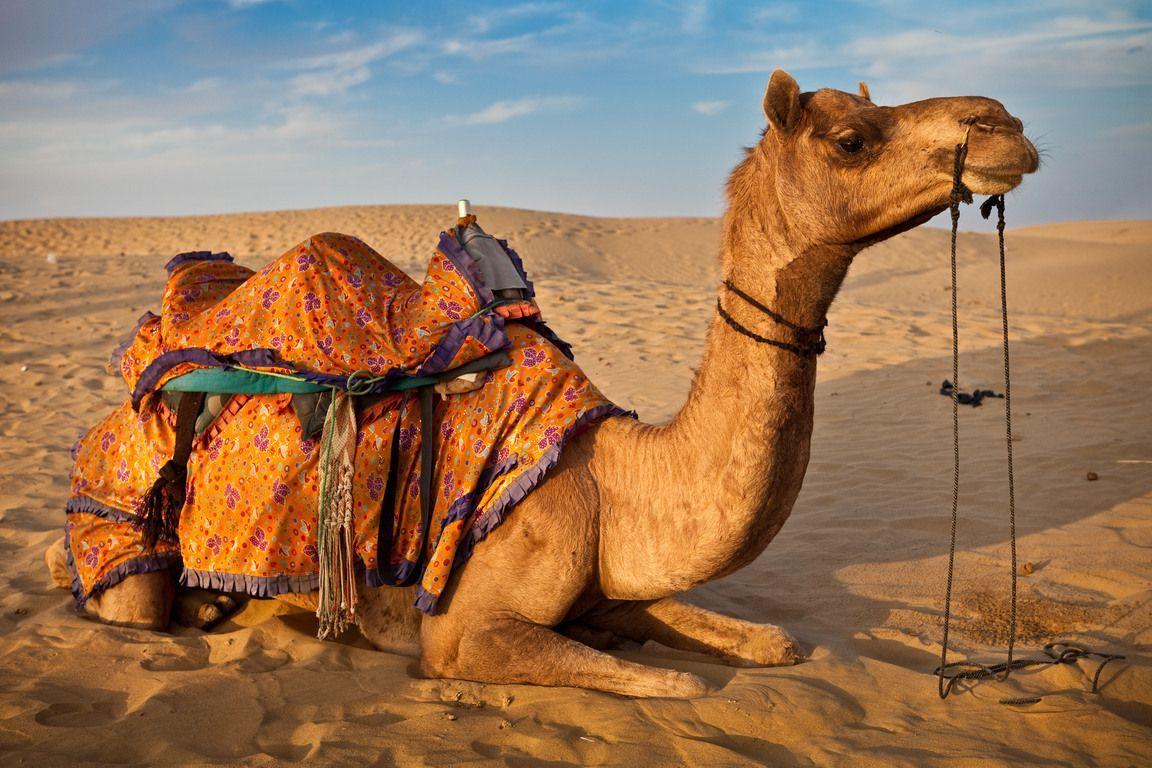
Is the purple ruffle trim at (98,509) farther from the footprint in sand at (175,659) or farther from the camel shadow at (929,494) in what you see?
the camel shadow at (929,494)

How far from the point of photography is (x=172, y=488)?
13.2 feet

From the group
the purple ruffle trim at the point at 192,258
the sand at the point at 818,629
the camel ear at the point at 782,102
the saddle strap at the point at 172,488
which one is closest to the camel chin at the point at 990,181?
the camel ear at the point at 782,102

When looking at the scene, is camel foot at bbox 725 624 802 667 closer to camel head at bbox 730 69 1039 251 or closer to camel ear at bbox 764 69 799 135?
camel head at bbox 730 69 1039 251

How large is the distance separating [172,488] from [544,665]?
1794 mm

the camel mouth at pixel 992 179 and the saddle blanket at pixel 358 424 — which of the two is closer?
the camel mouth at pixel 992 179

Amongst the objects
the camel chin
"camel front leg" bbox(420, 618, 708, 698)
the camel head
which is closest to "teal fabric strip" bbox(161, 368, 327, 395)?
"camel front leg" bbox(420, 618, 708, 698)

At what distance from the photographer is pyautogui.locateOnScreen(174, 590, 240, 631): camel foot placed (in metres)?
4.13

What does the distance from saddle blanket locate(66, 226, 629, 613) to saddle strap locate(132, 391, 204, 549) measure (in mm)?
51

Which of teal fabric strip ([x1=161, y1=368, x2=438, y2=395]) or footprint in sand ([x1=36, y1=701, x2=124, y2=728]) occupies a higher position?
teal fabric strip ([x1=161, y1=368, x2=438, y2=395])

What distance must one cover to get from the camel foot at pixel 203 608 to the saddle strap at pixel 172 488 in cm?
28

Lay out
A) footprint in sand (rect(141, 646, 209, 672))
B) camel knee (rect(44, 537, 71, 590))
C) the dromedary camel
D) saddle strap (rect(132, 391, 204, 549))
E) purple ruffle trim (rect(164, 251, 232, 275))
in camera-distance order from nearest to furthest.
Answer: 1. the dromedary camel
2. footprint in sand (rect(141, 646, 209, 672))
3. saddle strap (rect(132, 391, 204, 549))
4. camel knee (rect(44, 537, 71, 590))
5. purple ruffle trim (rect(164, 251, 232, 275))

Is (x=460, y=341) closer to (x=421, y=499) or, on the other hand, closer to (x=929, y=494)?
(x=421, y=499)

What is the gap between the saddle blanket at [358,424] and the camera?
3.54m

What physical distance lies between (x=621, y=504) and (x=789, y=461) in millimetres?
666
